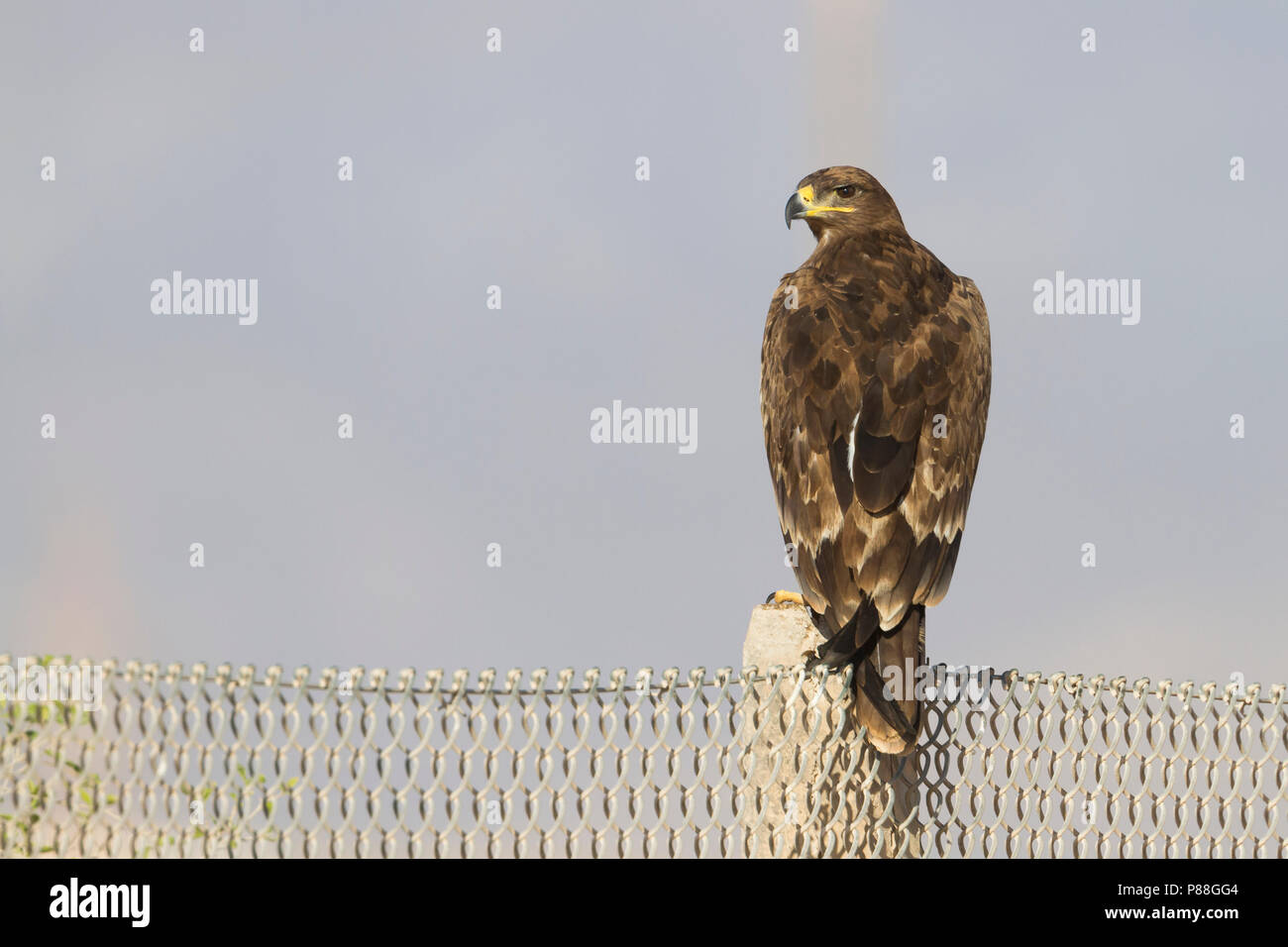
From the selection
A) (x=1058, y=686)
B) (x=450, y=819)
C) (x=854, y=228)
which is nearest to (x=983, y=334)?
(x=854, y=228)

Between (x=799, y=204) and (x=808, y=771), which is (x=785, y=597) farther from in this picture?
(x=799, y=204)

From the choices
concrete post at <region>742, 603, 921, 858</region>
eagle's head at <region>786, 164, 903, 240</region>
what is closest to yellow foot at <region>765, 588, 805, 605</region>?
concrete post at <region>742, 603, 921, 858</region>

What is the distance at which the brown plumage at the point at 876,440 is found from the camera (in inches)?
230

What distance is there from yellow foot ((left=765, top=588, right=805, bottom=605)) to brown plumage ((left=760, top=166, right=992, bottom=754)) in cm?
13

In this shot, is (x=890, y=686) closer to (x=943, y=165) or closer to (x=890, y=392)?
(x=890, y=392)

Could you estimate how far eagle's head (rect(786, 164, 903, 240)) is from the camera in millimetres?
7887

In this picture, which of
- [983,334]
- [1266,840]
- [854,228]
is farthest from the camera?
[854,228]

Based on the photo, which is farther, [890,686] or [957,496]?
[957,496]

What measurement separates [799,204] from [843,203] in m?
0.27

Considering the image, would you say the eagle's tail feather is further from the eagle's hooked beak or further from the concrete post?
the eagle's hooked beak


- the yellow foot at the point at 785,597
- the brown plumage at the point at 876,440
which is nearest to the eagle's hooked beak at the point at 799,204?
the brown plumage at the point at 876,440

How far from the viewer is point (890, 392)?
645 cm

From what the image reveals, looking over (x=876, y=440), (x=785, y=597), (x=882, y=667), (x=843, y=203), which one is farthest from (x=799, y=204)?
(x=882, y=667)

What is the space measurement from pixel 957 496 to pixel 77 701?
4.10 metres
